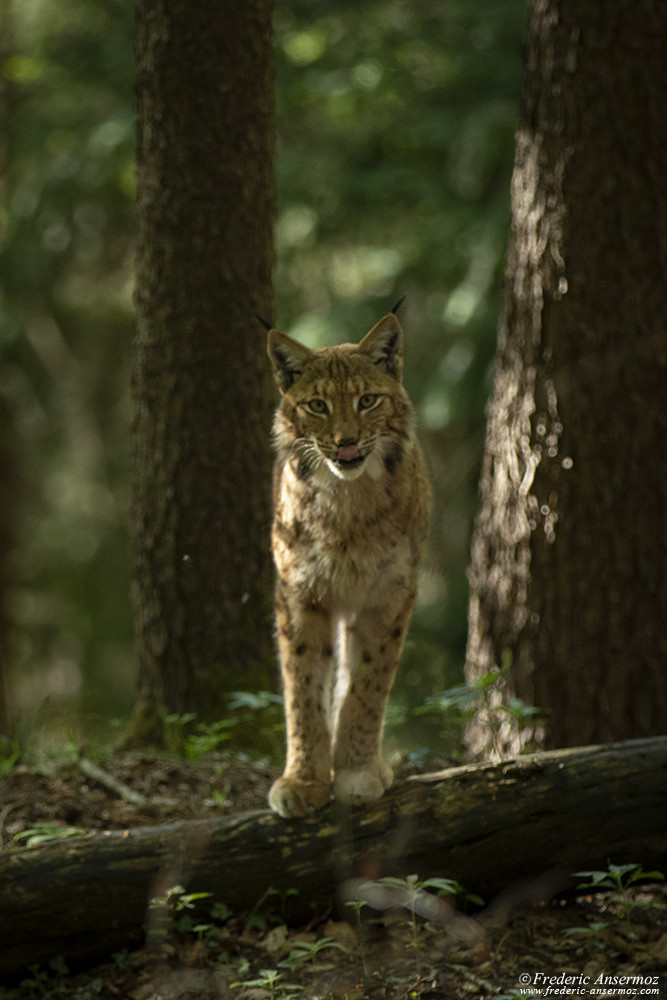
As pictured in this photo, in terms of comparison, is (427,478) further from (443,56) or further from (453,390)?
(443,56)

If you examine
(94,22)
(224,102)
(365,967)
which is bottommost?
(365,967)

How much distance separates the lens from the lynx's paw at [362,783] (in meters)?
3.51

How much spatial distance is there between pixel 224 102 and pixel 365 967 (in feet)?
13.1

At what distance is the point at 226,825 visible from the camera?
340 cm

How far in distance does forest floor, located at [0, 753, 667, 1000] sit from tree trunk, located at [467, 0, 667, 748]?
1.13 meters

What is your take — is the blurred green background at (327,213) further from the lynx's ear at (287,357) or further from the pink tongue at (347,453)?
the pink tongue at (347,453)

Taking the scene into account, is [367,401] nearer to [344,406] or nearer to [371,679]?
[344,406]

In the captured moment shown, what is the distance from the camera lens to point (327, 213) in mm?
8656

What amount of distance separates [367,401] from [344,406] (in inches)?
4.0

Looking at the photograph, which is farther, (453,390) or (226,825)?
(453,390)

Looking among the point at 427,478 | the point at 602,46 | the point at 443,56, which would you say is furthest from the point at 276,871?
the point at 443,56

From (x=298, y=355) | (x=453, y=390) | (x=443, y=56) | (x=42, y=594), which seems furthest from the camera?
(x=42, y=594)

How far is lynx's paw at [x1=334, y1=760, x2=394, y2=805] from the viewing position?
138 inches

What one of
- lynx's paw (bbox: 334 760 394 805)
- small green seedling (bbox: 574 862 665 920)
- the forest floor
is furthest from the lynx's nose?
small green seedling (bbox: 574 862 665 920)
